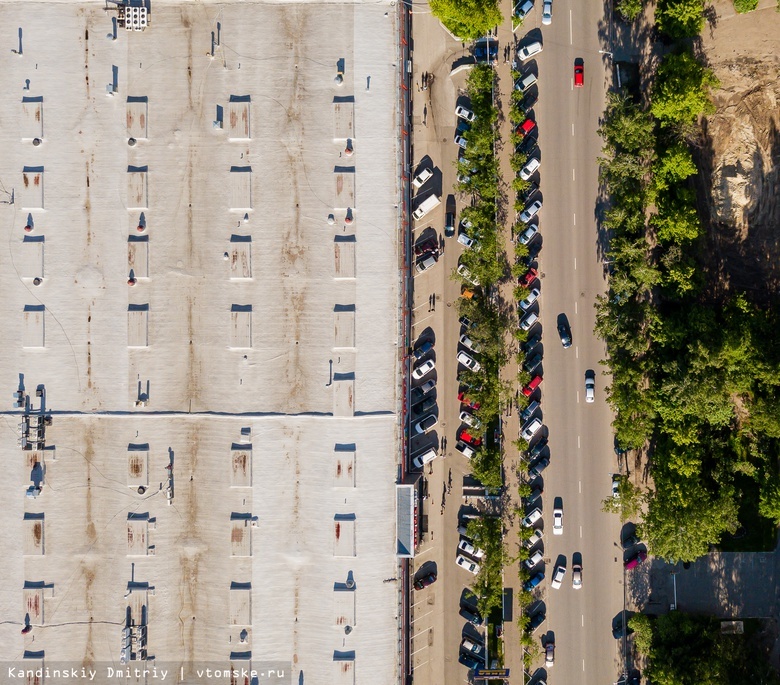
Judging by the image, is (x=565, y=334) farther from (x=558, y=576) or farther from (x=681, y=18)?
(x=681, y=18)

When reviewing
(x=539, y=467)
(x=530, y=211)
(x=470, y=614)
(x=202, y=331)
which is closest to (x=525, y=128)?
(x=530, y=211)

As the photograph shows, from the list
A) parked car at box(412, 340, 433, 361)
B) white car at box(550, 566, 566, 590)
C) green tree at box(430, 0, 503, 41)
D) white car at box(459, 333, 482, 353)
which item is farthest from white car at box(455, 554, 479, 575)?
green tree at box(430, 0, 503, 41)

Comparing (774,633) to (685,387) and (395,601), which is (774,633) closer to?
(685,387)

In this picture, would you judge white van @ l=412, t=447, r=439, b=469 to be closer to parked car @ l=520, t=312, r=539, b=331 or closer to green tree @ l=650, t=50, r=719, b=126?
parked car @ l=520, t=312, r=539, b=331

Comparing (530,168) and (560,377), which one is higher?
(530,168)

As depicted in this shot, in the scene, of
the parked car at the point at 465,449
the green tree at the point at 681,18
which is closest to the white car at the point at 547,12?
the green tree at the point at 681,18

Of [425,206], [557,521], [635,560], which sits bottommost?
[635,560]

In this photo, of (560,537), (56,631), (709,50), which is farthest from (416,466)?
(709,50)
